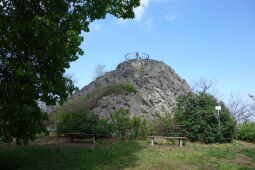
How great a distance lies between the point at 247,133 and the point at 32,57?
16.2 m

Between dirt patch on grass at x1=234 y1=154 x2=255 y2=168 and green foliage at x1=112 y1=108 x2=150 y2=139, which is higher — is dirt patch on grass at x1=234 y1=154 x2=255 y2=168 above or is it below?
below

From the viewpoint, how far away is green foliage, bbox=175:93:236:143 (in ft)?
52.7

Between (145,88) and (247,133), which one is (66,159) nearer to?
(247,133)

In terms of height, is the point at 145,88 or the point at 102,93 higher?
the point at 145,88

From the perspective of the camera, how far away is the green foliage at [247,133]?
18116 mm

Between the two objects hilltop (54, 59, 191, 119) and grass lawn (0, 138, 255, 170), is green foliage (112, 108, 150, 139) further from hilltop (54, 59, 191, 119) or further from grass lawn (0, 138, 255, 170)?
grass lawn (0, 138, 255, 170)

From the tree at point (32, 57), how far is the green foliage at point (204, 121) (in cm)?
1013

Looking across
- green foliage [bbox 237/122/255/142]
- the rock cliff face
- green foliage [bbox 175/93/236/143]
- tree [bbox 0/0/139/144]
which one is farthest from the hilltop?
tree [bbox 0/0/139/144]

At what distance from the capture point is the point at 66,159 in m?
10.8

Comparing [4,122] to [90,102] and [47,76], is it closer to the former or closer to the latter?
[47,76]

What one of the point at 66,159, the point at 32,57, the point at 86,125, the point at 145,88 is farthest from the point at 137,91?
the point at 32,57

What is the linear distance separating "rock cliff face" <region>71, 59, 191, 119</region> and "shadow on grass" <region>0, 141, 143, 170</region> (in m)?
7.72

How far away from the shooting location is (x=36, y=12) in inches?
349

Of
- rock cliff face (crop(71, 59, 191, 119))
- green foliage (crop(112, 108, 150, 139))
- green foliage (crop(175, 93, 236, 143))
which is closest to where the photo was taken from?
green foliage (crop(175, 93, 236, 143))
